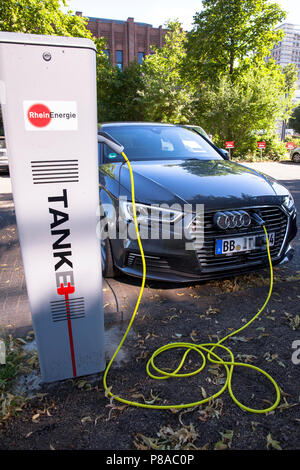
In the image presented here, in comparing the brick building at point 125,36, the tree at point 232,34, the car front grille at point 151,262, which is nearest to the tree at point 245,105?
the tree at point 232,34

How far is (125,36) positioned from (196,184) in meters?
42.7

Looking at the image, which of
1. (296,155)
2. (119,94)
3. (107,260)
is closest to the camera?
(107,260)

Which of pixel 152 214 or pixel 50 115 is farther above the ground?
pixel 50 115

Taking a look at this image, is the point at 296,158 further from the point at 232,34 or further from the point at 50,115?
the point at 50,115

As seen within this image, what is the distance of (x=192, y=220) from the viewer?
99.4 inches

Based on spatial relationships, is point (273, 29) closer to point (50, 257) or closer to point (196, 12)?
point (196, 12)

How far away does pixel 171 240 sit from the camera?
8.31ft

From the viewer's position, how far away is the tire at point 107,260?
2922 millimetres

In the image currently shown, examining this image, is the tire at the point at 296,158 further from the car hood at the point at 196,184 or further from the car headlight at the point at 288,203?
the car headlight at the point at 288,203

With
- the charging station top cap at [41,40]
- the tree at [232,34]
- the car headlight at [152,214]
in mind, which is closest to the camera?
the charging station top cap at [41,40]

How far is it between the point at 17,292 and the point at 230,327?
1952mm

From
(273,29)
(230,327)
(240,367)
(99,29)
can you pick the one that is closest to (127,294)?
A: (230,327)

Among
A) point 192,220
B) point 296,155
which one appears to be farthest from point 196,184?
point 296,155

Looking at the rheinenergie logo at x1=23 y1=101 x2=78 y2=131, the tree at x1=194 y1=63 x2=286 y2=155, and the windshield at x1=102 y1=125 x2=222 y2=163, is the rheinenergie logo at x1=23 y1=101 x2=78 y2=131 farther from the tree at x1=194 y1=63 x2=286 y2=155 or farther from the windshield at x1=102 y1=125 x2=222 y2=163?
the tree at x1=194 y1=63 x2=286 y2=155
